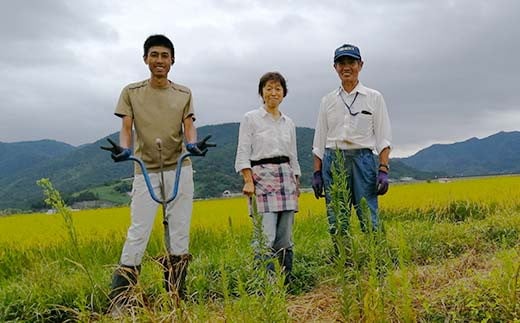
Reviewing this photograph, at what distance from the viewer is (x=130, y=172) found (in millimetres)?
90500

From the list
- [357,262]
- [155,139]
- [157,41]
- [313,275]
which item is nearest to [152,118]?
[155,139]

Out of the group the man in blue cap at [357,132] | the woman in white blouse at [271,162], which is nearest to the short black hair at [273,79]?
the woman in white blouse at [271,162]

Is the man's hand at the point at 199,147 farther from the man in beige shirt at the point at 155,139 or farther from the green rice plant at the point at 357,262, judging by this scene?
the green rice plant at the point at 357,262

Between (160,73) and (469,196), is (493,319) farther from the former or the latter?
(469,196)

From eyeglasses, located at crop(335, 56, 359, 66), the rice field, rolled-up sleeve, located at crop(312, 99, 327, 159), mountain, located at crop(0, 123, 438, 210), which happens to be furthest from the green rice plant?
rolled-up sleeve, located at crop(312, 99, 327, 159)

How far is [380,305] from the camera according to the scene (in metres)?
2.03

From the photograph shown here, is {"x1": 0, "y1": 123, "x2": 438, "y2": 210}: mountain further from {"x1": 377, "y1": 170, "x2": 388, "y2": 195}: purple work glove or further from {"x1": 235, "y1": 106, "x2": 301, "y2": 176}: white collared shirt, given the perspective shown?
{"x1": 377, "y1": 170, "x2": 388, "y2": 195}: purple work glove

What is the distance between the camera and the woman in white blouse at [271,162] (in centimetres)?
399

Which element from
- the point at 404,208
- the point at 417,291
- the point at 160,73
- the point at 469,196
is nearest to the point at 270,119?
the point at 160,73

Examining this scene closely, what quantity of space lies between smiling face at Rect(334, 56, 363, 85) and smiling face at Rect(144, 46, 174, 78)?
132cm

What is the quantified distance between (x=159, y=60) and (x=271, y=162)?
1.19 metres

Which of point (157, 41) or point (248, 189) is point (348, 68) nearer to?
point (248, 189)

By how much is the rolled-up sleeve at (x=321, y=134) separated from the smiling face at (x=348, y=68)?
34 cm

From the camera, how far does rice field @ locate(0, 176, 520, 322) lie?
2035 mm
